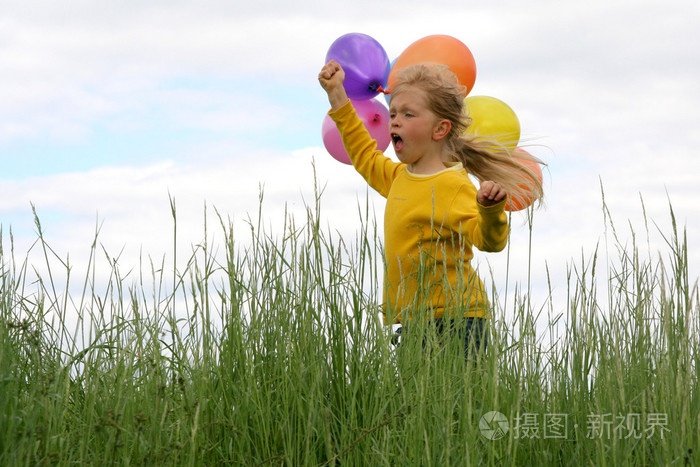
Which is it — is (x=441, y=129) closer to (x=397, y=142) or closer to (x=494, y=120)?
(x=397, y=142)

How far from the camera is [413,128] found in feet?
11.7

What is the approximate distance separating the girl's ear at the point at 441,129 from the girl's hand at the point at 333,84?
0.54 meters

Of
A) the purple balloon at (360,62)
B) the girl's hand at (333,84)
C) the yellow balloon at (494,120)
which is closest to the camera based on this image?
the girl's hand at (333,84)

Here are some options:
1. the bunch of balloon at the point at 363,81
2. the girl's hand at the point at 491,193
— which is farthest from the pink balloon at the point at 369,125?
the girl's hand at the point at 491,193

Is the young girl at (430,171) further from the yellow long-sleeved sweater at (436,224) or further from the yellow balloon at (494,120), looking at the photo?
the yellow balloon at (494,120)

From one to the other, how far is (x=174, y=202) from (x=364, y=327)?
2.44 ft

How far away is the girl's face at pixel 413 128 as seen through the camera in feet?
11.7

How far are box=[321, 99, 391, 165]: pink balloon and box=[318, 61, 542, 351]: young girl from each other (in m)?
0.64

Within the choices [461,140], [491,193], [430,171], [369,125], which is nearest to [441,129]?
[461,140]

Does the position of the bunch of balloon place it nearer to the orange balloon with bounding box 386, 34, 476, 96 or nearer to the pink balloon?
the pink balloon

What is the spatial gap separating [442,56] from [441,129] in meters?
0.79

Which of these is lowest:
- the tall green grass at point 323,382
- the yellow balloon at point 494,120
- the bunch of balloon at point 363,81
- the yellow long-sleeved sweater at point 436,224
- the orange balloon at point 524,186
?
the tall green grass at point 323,382

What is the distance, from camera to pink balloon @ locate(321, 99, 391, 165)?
14.8ft

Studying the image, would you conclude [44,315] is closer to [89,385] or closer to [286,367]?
[89,385]
